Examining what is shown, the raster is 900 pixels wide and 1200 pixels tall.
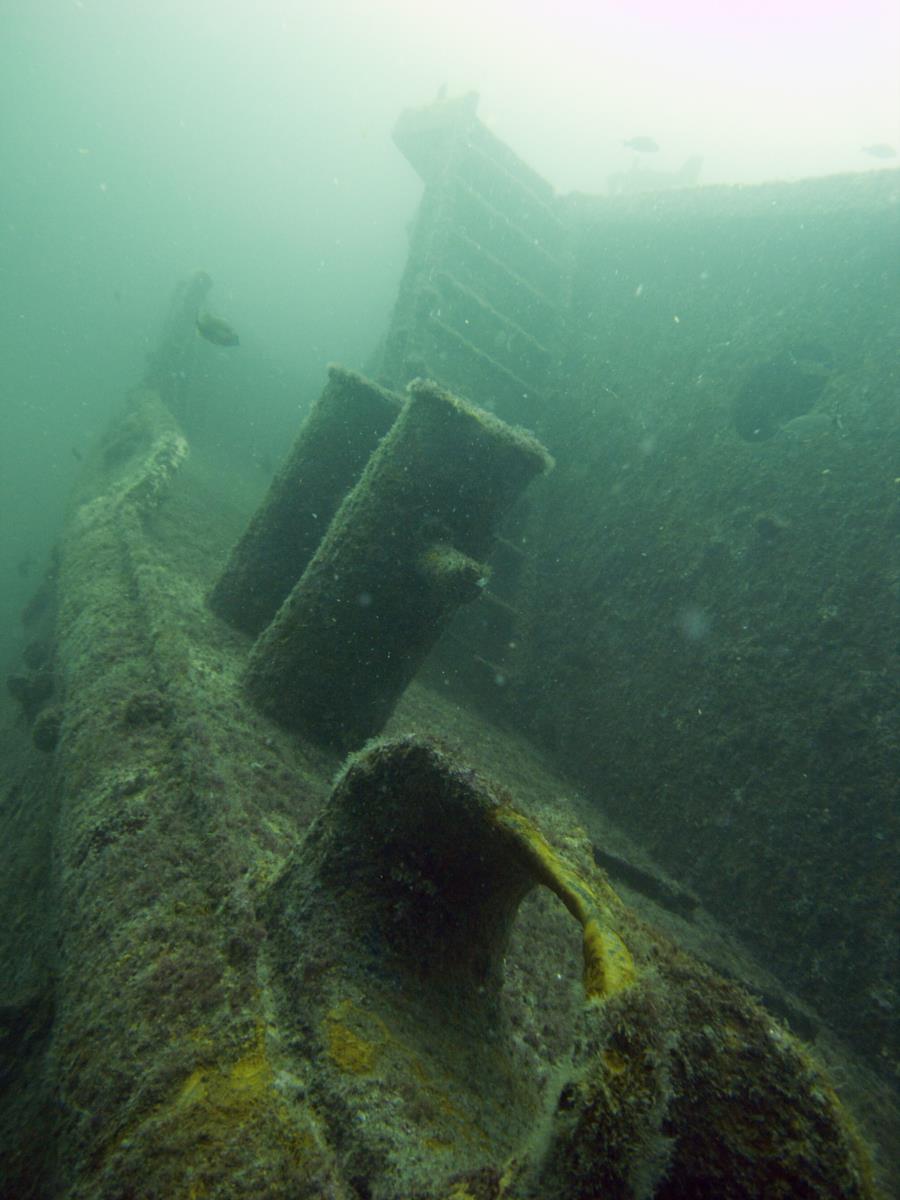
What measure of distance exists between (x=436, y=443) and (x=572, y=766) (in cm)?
307

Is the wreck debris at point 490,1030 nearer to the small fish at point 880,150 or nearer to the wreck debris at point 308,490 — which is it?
the wreck debris at point 308,490

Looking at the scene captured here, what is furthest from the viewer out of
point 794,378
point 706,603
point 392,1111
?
point 794,378

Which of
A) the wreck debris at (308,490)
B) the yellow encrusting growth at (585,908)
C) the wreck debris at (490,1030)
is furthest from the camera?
the wreck debris at (308,490)

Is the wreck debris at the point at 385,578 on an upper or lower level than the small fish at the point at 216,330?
lower

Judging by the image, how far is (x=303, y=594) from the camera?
3.29 meters

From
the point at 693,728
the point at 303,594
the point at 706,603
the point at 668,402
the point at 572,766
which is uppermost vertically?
the point at 668,402

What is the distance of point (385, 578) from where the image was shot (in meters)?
3.28

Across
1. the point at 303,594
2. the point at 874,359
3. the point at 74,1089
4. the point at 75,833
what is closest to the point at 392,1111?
the point at 74,1089

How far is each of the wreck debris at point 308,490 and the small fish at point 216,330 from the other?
5007mm

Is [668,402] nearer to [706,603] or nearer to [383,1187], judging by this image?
[706,603]

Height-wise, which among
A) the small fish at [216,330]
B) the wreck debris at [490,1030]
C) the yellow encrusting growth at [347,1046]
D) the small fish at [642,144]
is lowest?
the yellow encrusting growth at [347,1046]

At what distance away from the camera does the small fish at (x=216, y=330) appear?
859 cm

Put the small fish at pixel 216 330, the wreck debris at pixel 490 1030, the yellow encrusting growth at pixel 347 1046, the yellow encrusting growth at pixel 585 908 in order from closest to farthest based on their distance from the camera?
the wreck debris at pixel 490 1030, the yellow encrusting growth at pixel 585 908, the yellow encrusting growth at pixel 347 1046, the small fish at pixel 216 330

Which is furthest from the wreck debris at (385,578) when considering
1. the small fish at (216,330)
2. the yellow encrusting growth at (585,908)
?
the small fish at (216,330)
